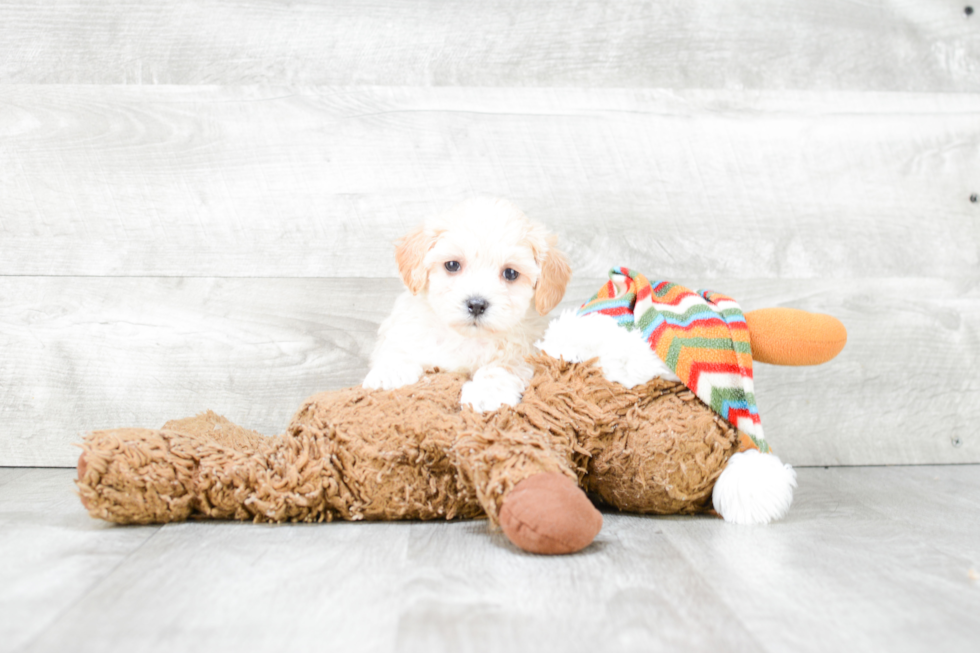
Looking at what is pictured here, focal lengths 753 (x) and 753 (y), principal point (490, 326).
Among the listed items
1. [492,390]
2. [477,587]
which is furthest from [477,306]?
[477,587]

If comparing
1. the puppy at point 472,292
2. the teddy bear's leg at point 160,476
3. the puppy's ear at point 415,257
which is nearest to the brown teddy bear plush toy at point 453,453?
the teddy bear's leg at point 160,476

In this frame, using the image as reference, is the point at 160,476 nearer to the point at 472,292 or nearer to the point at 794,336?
the point at 472,292

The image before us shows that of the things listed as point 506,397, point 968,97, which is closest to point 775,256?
point 968,97

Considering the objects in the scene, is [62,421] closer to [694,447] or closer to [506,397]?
[506,397]

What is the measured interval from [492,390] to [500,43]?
1150mm

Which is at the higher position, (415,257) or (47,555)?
(415,257)

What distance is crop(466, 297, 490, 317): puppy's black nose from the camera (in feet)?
5.13

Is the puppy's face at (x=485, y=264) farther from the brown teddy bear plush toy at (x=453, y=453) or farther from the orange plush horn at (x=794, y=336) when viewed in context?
the orange plush horn at (x=794, y=336)

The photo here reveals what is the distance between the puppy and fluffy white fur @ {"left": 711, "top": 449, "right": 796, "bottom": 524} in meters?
0.45

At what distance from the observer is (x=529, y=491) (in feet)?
3.98

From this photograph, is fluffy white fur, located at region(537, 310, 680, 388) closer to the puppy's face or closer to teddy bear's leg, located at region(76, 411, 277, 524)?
the puppy's face

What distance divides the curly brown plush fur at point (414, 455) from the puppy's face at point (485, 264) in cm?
16

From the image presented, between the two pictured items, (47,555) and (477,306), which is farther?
(477,306)

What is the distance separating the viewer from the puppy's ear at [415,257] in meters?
1.68
